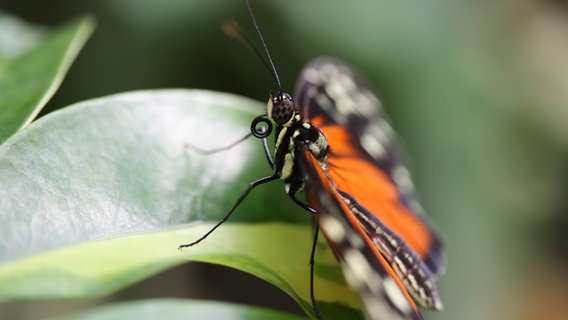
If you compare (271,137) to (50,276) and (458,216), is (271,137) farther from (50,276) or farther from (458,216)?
(458,216)

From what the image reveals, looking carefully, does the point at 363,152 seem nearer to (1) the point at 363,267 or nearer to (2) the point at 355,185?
(2) the point at 355,185

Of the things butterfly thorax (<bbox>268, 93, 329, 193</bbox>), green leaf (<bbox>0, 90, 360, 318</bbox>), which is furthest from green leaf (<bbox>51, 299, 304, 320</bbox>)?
butterfly thorax (<bbox>268, 93, 329, 193</bbox>)

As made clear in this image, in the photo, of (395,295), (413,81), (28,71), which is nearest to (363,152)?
(395,295)

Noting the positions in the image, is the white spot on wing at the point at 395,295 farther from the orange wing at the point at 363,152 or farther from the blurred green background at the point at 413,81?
the blurred green background at the point at 413,81

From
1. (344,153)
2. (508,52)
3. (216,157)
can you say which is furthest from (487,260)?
(216,157)

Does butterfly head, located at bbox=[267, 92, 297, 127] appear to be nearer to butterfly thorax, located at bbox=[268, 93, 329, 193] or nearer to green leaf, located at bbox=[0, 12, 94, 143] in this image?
butterfly thorax, located at bbox=[268, 93, 329, 193]
